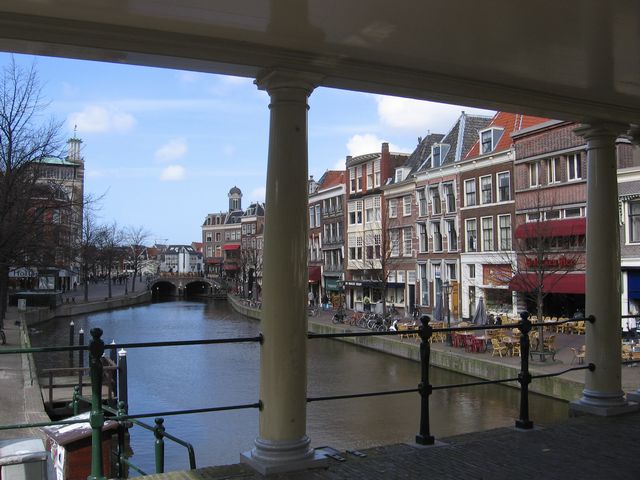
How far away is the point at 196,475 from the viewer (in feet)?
12.0

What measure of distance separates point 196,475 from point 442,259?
1153 inches

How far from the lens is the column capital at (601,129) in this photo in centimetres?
546

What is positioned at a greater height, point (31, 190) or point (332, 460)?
point (31, 190)

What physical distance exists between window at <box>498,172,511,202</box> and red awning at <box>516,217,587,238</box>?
118 inches

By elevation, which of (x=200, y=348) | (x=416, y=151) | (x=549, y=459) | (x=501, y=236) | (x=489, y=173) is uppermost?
(x=416, y=151)

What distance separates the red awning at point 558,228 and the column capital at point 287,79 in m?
19.6

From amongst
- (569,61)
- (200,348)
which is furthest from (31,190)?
(569,61)

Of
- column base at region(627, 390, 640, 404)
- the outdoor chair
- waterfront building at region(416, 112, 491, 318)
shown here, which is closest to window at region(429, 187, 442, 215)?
waterfront building at region(416, 112, 491, 318)

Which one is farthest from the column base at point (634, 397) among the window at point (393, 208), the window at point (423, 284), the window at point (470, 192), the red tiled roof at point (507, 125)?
the window at point (393, 208)

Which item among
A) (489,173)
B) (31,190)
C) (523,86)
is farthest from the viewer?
(489,173)

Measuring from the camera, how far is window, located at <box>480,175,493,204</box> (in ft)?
94.0

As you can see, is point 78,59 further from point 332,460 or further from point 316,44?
point 332,460

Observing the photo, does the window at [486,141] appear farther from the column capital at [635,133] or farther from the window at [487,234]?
the column capital at [635,133]

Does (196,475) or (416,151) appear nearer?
(196,475)
